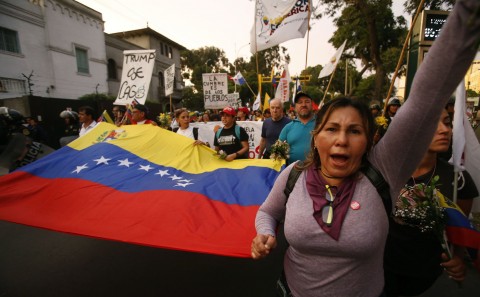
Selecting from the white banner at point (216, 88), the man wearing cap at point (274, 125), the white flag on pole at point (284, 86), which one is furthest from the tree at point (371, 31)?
the man wearing cap at point (274, 125)

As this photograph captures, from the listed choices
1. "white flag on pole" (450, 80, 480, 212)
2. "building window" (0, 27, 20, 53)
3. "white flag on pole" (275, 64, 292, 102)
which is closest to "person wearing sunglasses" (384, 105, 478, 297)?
"white flag on pole" (450, 80, 480, 212)

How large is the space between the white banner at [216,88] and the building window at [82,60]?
1413 cm

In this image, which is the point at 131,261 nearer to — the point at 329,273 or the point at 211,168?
the point at 211,168

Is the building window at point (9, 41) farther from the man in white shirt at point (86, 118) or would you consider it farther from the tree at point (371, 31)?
the tree at point (371, 31)

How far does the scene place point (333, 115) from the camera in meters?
1.36

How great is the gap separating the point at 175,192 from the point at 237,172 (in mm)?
937

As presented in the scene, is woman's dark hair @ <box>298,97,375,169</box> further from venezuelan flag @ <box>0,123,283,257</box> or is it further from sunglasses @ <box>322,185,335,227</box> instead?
venezuelan flag @ <box>0,123,283,257</box>

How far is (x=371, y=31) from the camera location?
16188 mm

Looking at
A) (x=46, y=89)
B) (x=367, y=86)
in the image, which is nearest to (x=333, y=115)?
(x=46, y=89)

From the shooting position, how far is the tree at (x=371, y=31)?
15.4 m

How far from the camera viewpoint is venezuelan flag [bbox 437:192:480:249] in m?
1.46

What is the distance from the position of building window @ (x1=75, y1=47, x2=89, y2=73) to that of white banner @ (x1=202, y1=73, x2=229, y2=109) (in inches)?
556

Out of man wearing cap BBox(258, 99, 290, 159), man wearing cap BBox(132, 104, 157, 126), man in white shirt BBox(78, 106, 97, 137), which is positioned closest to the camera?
man wearing cap BBox(258, 99, 290, 159)

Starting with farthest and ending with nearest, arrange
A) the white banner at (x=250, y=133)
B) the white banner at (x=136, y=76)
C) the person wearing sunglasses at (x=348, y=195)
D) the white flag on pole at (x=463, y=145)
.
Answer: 1. the white banner at (x=250, y=133)
2. the white banner at (x=136, y=76)
3. the white flag on pole at (x=463, y=145)
4. the person wearing sunglasses at (x=348, y=195)
